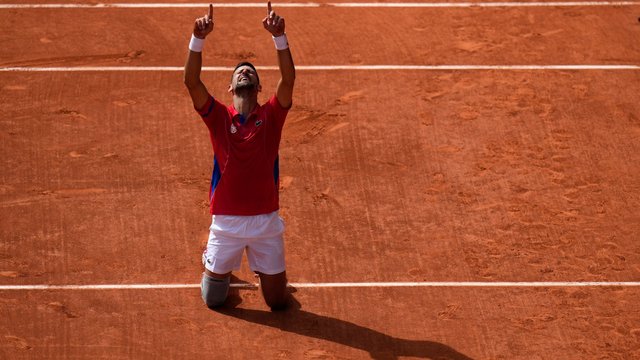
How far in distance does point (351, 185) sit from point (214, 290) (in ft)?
9.00

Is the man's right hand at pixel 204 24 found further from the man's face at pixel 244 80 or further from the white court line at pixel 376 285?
the white court line at pixel 376 285

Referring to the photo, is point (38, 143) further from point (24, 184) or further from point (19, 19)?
point (19, 19)

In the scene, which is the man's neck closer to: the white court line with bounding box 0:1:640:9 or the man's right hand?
the man's right hand

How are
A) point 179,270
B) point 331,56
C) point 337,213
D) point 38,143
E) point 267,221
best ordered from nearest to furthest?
point 267,221, point 179,270, point 337,213, point 38,143, point 331,56

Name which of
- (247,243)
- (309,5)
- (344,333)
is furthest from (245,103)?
(309,5)

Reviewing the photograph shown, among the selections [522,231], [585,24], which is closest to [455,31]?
[585,24]

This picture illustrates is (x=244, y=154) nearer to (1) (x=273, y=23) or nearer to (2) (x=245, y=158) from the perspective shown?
(2) (x=245, y=158)

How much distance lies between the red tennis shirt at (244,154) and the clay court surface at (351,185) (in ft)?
4.24

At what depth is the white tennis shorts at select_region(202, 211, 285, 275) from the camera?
12.0 meters

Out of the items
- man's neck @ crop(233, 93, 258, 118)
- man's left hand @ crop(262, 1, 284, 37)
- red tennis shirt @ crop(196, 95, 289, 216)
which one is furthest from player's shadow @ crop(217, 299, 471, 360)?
man's left hand @ crop(262, 1, 284, 37)

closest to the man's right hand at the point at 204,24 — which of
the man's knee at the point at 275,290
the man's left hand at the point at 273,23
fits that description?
the man's left hand at the point at 273,23

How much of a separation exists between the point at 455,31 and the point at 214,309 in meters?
6.76

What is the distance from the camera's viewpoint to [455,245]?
13.6m

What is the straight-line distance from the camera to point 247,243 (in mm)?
12117
